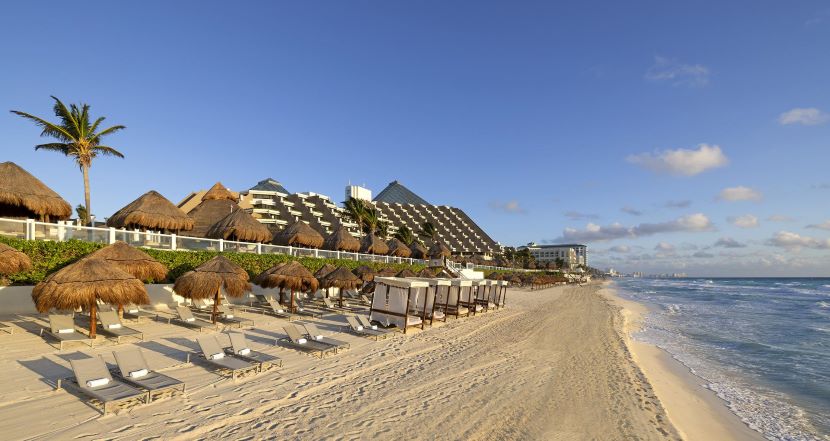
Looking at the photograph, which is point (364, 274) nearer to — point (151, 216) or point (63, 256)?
point (151, 216)

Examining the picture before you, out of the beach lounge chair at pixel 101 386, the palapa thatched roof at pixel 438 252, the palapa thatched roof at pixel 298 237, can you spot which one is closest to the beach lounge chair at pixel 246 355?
the beach lounge chair at pixel 101 386

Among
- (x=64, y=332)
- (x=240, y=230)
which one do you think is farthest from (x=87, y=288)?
(x=240, y=230)

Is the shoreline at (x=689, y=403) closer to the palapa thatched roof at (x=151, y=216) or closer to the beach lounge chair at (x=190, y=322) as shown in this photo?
the beach lounge chair at (x=190, y=322)

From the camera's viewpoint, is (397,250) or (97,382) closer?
(97,382)

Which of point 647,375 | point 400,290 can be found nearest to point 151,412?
point 400,290

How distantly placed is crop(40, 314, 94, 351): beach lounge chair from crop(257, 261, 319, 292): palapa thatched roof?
6.42 m

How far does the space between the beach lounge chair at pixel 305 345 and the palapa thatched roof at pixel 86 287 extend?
372 centimetres

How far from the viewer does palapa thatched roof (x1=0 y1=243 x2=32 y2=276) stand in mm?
9906

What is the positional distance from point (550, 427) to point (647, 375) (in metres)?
6.19

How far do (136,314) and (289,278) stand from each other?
16.0 feet

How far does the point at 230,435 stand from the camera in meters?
5.67

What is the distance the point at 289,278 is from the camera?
51.3 feet

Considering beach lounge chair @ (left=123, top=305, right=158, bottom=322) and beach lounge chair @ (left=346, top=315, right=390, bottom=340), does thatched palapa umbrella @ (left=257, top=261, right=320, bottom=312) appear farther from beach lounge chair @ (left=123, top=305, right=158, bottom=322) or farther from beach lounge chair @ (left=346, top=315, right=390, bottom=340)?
beach lounge chair @ (left=123, top=305, right=158, bottom=322)

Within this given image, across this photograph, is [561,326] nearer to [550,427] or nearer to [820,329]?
[550,427]
